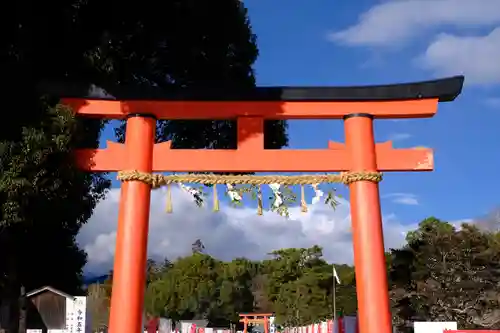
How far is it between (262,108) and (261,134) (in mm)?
355

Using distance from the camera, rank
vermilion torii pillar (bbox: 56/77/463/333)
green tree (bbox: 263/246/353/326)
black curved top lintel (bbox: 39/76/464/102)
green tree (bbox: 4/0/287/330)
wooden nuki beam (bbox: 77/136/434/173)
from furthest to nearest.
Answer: green tree (bbox: 263/246/353/326) → black curved top lintel (bbox: 39/76/464/102) → wooden nuki beam (bbox: 77/136/434/173) → vermilion torii pillar (bbox: 56/77/463/333) → green tree (bbox: 4/0/287/330)

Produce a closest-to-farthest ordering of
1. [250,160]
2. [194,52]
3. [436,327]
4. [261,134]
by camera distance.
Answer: [250,160], [261,134], [436,327], [194,52]

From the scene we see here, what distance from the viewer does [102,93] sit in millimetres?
7633

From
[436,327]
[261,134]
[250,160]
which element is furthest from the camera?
[436,327]

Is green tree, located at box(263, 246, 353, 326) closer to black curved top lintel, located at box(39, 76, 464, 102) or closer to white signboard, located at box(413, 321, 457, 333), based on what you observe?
white signboard, located at box(413, 321, 457, 333)

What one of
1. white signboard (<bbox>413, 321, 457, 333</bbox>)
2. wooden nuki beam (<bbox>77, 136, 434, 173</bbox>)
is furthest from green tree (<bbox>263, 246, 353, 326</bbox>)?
wooden nuki beam (<bbox>77, 136, 434, 173</bbox>)

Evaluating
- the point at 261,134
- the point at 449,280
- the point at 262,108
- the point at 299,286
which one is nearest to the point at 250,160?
the point at 261,134

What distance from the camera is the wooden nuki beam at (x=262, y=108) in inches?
302

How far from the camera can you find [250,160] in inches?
297

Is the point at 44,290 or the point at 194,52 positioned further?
the point at 44,290

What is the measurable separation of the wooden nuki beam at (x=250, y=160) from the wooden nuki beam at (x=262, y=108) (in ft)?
1.55

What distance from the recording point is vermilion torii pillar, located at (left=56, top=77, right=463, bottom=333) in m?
7.31

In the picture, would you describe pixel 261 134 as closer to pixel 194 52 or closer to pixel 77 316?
pixel 194 52

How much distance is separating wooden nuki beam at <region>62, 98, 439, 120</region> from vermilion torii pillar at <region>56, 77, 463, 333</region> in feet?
0.04
